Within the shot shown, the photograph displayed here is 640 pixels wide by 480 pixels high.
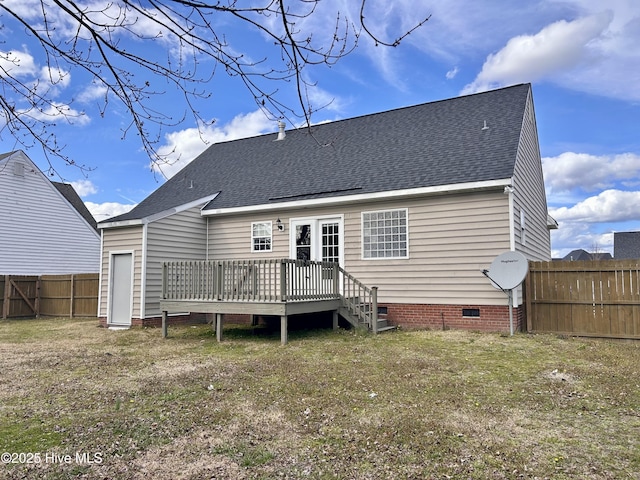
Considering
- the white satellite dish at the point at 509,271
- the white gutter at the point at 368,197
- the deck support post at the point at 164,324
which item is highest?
the white gutter at the point at 368,197

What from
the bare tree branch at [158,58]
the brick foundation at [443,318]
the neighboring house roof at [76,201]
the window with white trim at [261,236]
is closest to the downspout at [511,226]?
the brick foundation at [443,318]

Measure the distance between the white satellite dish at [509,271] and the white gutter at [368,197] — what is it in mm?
1600

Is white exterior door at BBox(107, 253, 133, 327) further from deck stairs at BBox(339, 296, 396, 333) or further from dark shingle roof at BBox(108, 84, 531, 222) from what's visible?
deck stairs at BBox(339, 296, 396, 333)

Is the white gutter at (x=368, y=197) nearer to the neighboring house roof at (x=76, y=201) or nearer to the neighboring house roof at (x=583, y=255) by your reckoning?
the neighboring house roof at (x=76, y=201)

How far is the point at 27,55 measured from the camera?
3.82 meters

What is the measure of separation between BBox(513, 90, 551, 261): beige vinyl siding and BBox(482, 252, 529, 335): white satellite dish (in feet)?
3.57

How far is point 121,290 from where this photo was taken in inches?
492

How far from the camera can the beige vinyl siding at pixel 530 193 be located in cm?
1068

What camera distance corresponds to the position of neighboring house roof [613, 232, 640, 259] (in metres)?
31.3

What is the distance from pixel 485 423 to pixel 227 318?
10.2 meters

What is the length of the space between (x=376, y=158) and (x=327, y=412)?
919 cm

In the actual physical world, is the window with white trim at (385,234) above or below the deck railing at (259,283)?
above

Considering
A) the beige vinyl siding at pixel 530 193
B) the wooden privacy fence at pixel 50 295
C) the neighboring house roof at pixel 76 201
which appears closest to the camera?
the beige vinyl siding at pixel 530 193

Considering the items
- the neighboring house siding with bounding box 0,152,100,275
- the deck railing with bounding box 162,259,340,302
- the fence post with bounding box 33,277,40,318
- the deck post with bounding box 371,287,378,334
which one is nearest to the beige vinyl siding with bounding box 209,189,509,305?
the deck post with bounding box 371,287,378,334
